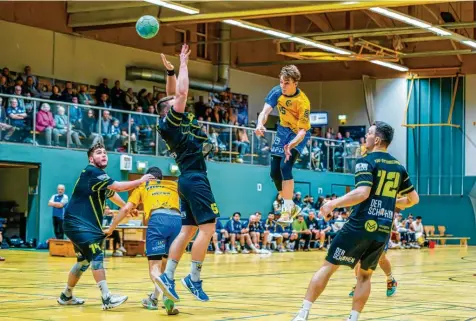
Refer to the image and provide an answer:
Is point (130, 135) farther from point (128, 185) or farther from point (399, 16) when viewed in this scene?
point (128, 185)

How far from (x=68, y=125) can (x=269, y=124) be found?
18.7 m

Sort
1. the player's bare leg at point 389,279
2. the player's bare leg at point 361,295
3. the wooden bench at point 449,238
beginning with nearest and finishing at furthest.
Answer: the player's bare leg at point 361,295
the player's bare leg at point 389,279
the wooden bench at point 449,238

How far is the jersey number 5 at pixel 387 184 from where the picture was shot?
29.3ft

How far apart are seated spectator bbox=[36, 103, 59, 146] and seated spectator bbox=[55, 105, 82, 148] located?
158 millimetres

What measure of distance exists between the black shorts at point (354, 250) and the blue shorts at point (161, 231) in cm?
292

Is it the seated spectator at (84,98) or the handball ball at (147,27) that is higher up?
the seated spectator at (84,98)

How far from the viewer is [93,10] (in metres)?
34.7

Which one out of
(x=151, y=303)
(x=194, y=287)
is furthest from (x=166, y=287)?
(x=151, y=303)

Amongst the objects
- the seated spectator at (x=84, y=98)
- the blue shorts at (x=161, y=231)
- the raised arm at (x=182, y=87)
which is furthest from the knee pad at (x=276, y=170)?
the seated spectator at (x=84, y=98)

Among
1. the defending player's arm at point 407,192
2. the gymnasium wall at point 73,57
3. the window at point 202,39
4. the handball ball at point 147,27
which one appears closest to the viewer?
the defending player's arm at point 407,192

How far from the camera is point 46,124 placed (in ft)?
90.9

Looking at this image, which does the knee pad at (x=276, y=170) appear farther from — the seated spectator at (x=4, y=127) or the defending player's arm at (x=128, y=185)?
the seated spectator at (x=4, y=127)

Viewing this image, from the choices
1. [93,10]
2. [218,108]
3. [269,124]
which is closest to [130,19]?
[93,10]

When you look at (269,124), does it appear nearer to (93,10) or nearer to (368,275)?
(93,10)
